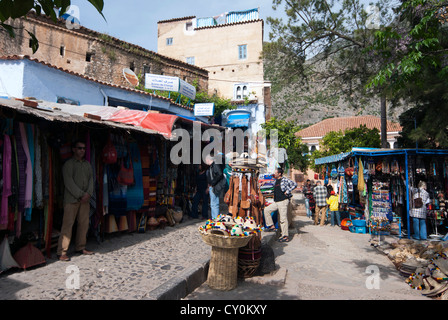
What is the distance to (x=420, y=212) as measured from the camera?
8.05m

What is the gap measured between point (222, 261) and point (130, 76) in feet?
49.7

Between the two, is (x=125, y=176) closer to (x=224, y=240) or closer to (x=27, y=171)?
(x=27, y=171)

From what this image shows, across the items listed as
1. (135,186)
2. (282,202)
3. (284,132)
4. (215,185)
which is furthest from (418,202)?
(284,132)

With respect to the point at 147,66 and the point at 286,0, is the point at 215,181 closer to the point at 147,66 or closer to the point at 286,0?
the point at 286,0

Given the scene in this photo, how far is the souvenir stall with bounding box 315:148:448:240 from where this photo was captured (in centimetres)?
834

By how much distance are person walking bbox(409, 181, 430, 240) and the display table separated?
6261 mm

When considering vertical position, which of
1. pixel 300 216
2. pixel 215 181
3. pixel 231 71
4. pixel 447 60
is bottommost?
pixel 300 216

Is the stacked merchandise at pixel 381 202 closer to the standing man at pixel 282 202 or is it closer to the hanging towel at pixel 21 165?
the standing man at pixel 282 202

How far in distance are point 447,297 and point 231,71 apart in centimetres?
2413

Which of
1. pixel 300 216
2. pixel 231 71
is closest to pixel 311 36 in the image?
pixel 300 216

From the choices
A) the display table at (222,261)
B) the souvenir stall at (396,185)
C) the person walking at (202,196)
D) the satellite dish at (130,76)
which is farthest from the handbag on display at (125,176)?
the satellite dish at (130,76)

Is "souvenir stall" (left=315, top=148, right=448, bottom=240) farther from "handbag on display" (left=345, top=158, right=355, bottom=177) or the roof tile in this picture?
the roof tile

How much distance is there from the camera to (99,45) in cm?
1661

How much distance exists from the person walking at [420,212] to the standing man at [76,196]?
8263mm
